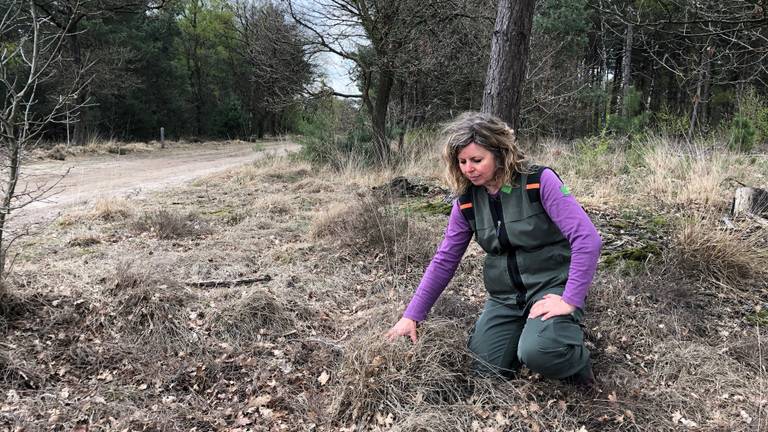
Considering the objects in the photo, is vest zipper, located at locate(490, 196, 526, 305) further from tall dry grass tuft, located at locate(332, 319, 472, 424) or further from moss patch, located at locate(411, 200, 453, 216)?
moss patch, located at locate(411, 200, 453, 216)

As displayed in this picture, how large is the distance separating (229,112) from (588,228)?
30.9 meters

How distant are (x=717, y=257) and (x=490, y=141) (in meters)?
2.06

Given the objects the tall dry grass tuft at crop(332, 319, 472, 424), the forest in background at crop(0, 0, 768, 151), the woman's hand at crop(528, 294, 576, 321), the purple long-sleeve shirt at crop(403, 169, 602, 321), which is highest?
the forest in background at crop(0, 0, 768, 151)

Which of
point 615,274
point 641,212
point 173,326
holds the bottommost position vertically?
point 173,326

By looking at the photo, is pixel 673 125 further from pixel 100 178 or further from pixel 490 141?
pixel 100 178

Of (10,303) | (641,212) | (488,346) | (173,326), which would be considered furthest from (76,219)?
(641,212)

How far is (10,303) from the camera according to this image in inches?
101

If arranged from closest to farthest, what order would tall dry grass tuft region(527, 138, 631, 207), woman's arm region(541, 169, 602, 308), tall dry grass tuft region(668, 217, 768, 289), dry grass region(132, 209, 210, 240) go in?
1. woman's arm region(541, 169, 602, 308)
2. tall dry grass tuft region(668, 217, 768, 289)
3. dry grass region(132, 209, 210, 240)
4. tall dry grass tuft region(527, 138, 631, 207)

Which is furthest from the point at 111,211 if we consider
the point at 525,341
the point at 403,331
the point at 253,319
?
the point at 525,341

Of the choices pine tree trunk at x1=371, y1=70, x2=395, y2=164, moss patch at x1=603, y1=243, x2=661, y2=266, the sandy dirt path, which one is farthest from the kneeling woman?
pine tree trunk at x1=371, y1=70, x2=395, y2=164

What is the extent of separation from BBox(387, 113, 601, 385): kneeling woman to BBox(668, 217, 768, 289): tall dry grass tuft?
148 cm

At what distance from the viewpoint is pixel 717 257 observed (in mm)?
3096

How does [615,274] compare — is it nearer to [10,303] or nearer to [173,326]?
[173,326]

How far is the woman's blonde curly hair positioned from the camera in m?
2.04
